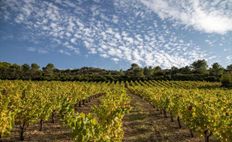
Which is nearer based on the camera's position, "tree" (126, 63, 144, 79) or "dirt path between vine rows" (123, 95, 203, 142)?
"dirt path between vine rows" (123, 95, 203, 142)

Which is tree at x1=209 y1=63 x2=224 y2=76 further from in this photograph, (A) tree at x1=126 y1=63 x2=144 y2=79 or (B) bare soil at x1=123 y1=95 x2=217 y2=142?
(B) bare soil at x1=123 y1=95 x2=217 y2=142

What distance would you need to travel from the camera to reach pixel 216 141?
19172mm

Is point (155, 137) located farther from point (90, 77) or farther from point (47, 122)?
point (90, 77)

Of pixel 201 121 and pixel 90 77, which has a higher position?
pixel 90 77

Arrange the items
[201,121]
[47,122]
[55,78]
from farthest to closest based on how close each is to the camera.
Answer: [55,78] → [47,122] → [201,121]

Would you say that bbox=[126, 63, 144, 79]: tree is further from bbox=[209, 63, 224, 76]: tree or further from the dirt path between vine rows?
the dirt path between vine rows

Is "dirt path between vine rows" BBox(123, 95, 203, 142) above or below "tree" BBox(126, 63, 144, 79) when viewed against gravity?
below

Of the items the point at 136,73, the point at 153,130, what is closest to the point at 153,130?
the point at 153,130

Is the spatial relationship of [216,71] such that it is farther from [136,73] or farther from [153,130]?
[153,130]

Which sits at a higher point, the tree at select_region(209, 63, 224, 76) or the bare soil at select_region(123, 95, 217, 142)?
the tree at select_region(209, 63, 224, 76)

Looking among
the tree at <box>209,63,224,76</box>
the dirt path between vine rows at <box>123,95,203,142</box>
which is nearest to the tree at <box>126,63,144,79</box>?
the tree at <box>209,63,224,76</box>

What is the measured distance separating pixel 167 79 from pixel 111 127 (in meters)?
83.8

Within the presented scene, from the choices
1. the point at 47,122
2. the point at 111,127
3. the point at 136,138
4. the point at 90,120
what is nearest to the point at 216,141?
the point at 136,138

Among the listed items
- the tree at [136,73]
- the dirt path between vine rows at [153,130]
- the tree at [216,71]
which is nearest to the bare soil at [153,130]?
the dirt path between vine rows at [153,130]
